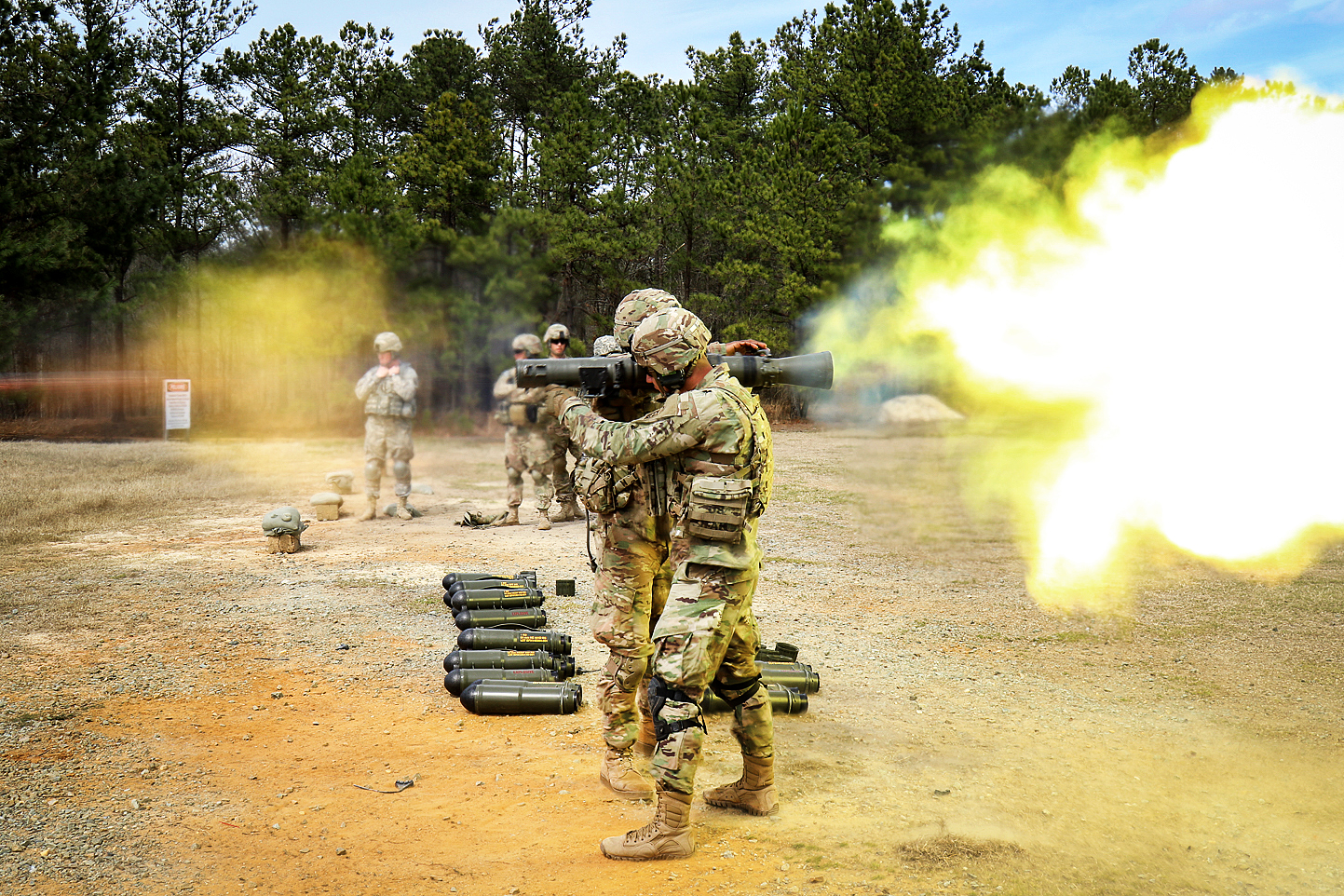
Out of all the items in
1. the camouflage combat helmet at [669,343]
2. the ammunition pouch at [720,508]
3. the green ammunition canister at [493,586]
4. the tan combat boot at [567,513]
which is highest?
the camouflage combat helmet at [669,343]

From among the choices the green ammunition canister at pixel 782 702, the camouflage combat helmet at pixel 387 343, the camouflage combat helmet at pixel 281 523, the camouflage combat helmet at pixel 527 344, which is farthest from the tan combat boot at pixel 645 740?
the camouflage combat helmet at pixel 387 343

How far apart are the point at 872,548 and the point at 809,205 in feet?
61.0

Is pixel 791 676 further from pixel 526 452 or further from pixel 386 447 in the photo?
pixel 386 447

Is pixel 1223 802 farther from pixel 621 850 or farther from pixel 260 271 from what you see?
pixel 260 271

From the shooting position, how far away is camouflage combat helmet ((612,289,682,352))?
203 inches

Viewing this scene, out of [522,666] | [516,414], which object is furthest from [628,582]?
[516,414]

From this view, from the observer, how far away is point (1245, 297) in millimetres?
10203

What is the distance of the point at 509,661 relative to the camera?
700 cm

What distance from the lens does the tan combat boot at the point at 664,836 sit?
14.1 feet

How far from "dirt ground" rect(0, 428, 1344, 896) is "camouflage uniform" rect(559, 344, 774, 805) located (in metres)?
0.54

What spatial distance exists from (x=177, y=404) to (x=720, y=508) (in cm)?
2491

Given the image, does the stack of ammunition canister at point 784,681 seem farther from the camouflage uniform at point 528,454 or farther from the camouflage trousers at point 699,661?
the camouflage uniform at point 528,454

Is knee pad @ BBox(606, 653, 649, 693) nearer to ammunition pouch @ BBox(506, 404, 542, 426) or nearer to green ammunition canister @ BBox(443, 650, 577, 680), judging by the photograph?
green ammunition canister @ BBox(443, 650, 577, 680)

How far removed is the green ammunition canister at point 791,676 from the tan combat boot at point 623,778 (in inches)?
67.8
